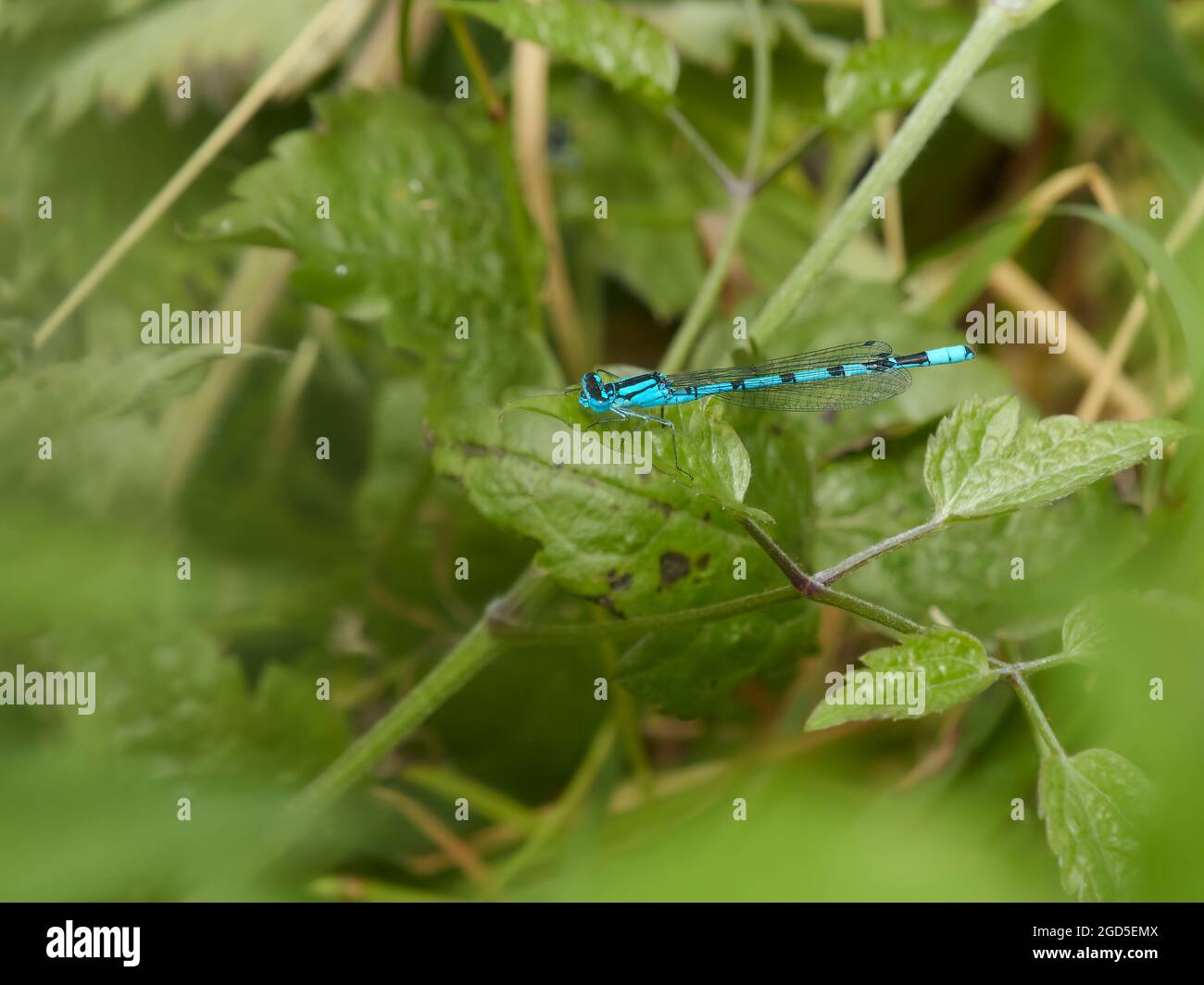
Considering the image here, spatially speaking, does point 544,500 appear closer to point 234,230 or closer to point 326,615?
point 234,230

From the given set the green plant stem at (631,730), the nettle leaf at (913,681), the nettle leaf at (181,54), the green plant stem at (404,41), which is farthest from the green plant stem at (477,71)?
the nettle leaf at (913,681)

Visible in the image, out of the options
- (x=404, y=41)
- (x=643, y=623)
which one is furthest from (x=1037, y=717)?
(x=404, y=41)

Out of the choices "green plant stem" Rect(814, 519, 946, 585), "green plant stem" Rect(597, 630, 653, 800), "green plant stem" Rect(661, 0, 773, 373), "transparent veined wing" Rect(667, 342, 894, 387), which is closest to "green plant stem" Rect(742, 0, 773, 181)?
"green plant stem" Rect(661, 0, 773, 373)

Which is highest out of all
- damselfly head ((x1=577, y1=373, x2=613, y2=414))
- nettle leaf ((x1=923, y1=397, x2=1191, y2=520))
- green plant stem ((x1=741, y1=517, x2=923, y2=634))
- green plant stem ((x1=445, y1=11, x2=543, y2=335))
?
green plant stem ((x1=445, y1=11, x2=543, y2=335))

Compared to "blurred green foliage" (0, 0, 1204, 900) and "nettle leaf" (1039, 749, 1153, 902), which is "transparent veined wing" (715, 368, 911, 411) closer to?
"blurred green foliage" (0, 0, 1204, 900)

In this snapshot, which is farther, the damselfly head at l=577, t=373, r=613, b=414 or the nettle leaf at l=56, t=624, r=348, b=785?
the nettle leaf at l=56, t=624, r=348, b=785

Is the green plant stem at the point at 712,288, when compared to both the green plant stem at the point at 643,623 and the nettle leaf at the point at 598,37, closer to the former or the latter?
the nettle leaf at the point at 598,37

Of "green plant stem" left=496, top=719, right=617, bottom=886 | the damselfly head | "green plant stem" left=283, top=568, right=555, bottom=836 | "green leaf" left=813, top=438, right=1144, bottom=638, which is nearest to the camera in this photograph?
the damselfly head
